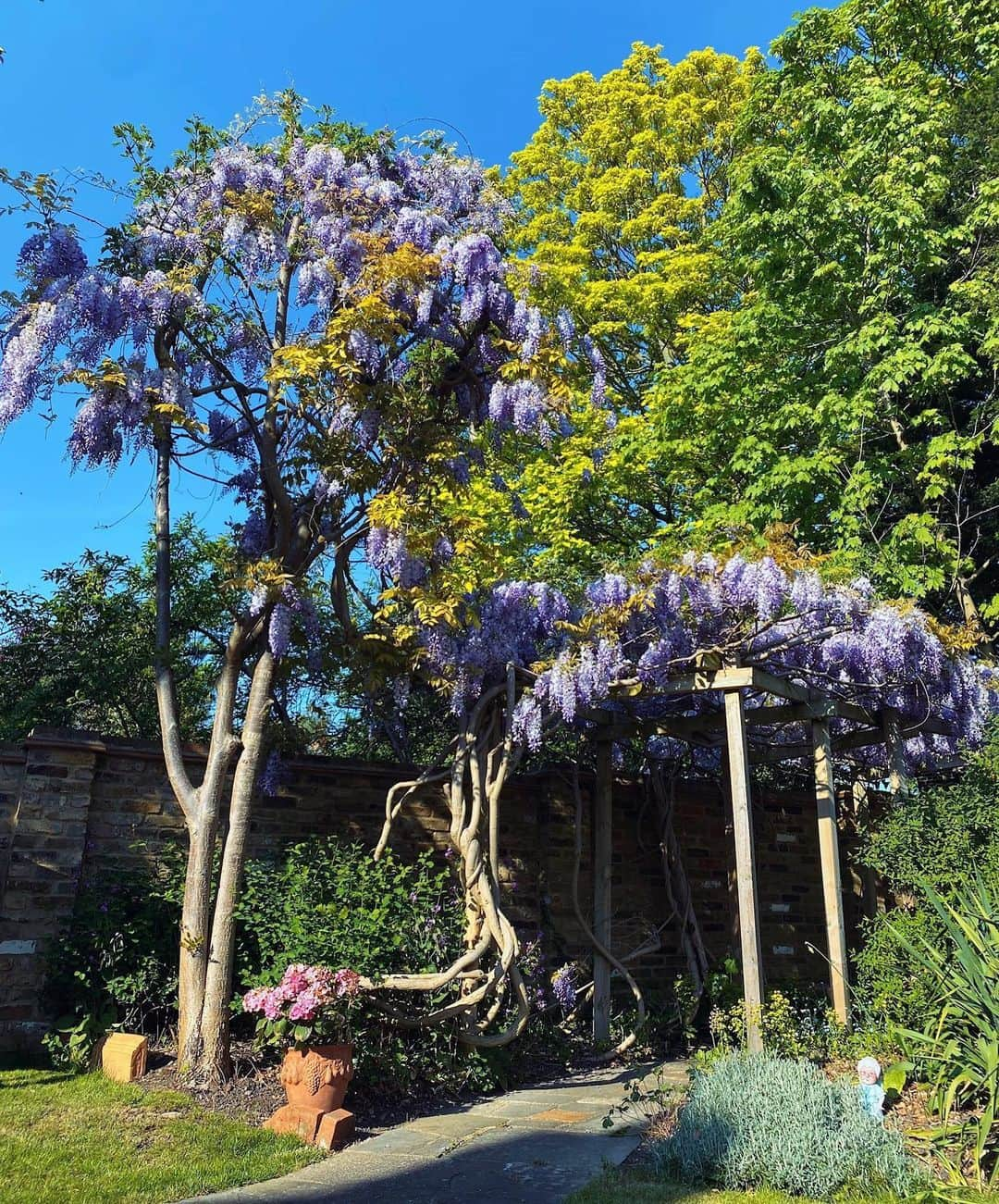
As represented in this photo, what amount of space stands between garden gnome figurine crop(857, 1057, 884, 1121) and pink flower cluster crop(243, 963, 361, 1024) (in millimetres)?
2246

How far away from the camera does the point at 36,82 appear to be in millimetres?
4371

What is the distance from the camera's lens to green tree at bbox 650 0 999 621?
26.9 feet

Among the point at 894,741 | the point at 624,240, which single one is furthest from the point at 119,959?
the point at 624,240

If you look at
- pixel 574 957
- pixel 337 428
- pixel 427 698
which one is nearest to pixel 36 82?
pixel 337 428

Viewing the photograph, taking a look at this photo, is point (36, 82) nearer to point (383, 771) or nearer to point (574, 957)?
point (383, 771)

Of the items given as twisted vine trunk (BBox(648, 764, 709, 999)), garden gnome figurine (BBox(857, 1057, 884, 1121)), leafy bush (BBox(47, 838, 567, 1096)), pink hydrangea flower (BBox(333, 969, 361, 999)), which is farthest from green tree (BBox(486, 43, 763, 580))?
garden gnome figurine (BBox(857, 1057, 884, 1121))

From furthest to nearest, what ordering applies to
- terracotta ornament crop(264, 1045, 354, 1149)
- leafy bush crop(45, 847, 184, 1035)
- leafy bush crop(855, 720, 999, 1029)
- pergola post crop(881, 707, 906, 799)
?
pergola post crop(881, 707, 906, 799), leafy bush crop(855, 720, 999, 1029), leafy bush crop(45, 847, 184, 1035), terracotta ornament crop(264, 1045, 354, 1149)

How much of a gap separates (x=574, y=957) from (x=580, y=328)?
7.46m

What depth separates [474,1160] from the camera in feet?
13.2

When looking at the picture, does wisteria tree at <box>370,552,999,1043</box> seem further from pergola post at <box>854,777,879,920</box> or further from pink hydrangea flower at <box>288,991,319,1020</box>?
pergola post at <box>854,777,879,920</box>

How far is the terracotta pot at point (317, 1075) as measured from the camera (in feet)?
14.4

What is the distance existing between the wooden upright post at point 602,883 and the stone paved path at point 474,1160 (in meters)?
1.57

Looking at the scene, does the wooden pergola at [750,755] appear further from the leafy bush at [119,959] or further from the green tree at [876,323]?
the leafy bush at [119,959]

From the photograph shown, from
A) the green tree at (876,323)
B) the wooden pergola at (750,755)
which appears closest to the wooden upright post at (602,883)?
the wooden pergola at (750,755)
